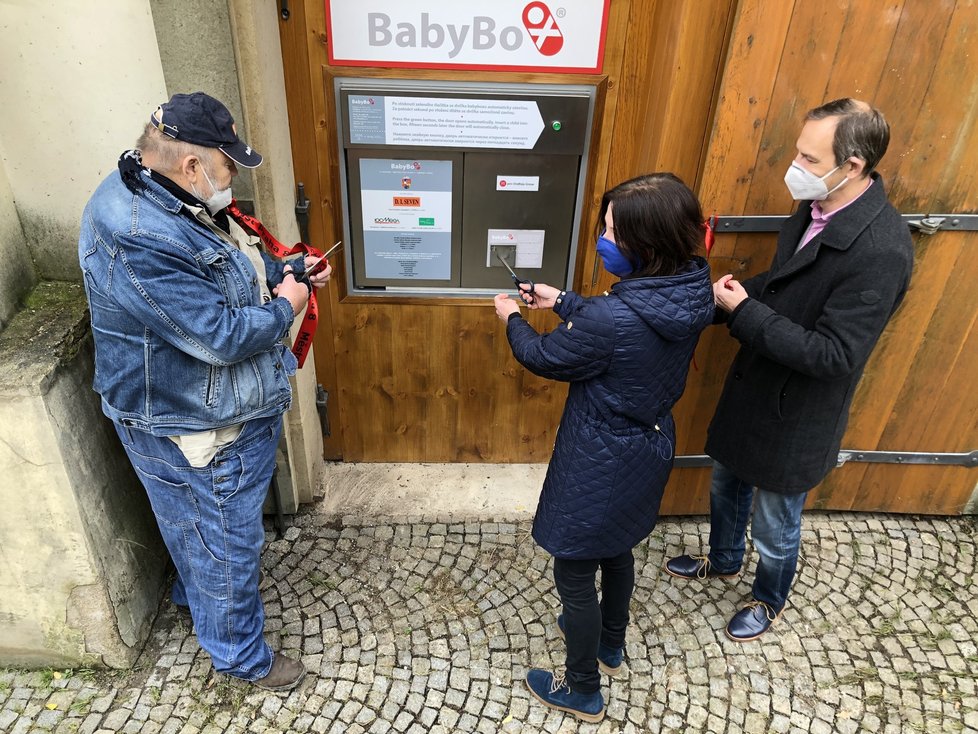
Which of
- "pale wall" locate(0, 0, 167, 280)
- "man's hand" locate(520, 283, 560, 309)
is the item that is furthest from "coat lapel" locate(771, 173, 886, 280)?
"pale wall" locate(0, 0, 167, 280)

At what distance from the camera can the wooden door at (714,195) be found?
2.75 metres

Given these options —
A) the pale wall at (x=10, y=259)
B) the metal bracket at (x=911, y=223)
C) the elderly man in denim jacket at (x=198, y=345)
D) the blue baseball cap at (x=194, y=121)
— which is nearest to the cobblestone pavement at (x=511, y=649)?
the elderly man in denim jacket at (x=198, y=345)

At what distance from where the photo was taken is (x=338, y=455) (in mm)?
4191

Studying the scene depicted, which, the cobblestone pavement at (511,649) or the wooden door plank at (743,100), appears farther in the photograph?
the cobblestone pavement at (511,649)

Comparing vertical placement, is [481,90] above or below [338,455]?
above

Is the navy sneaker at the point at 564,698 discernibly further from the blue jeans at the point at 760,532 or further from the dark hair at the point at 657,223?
the dark hair at the point at 657,223

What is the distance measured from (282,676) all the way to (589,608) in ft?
4.24

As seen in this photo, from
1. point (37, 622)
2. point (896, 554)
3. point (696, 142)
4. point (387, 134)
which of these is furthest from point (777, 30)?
point (37, 622)

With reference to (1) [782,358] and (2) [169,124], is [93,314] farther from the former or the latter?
(1) [782,358]

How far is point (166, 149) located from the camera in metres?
2.18

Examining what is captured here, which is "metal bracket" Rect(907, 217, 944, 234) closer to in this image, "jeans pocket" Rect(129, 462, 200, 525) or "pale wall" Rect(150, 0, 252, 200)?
"pale wall" Rect(150, 0, 252, 200)

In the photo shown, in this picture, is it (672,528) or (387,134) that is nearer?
(387,134)

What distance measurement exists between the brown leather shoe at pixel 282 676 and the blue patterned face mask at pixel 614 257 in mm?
2047

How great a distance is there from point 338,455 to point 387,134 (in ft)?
6.08
